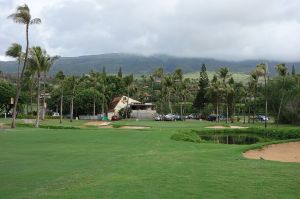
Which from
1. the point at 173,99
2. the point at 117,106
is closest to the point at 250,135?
the point at 117,106

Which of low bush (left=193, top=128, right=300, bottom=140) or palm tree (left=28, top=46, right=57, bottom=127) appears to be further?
palm tree (left=28, top=46, right=57, bottom=127)

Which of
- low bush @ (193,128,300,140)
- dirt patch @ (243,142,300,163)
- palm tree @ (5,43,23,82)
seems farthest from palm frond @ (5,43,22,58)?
A: dirt patch @ (243,142,300,163)

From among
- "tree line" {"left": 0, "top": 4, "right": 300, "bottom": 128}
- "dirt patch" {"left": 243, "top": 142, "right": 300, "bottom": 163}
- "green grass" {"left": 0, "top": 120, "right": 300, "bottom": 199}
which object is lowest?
"dirt patch" {"left": 243, "top": 142, "right": 300, "bottom": 163}

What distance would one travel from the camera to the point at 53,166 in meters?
19.8

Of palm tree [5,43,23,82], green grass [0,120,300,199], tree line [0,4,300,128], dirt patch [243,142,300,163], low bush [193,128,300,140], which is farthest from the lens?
tree line [0,4,300,128]

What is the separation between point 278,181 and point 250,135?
48601mm

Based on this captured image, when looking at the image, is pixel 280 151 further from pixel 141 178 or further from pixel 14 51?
pixel 14 51

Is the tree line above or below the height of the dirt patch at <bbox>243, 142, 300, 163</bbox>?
above

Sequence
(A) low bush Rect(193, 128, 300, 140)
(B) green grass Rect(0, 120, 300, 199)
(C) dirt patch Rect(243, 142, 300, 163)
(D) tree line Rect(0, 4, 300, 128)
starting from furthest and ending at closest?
(D) tree line Rect(0, 4, 300, 128), (A) low bush Rect(193, 128, 300, 140), (C) dirt patch Rect(243, 142, 300, 163), (B) green grass Rect(0, 120, 300, 199)

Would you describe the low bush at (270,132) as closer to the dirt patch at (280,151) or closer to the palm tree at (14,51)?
the dirt patch at (280,151)

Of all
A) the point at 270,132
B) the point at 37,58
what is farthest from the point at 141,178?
the point at 37,58

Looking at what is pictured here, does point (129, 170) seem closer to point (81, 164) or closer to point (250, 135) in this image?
point (81, 164)

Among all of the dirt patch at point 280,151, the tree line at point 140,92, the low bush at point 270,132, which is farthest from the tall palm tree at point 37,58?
the dirt patch at point 280,151

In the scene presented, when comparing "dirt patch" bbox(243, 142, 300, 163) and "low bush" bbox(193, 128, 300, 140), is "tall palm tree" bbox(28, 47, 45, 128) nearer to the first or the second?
"low bush" bbox(193, 128, 300, 140)
